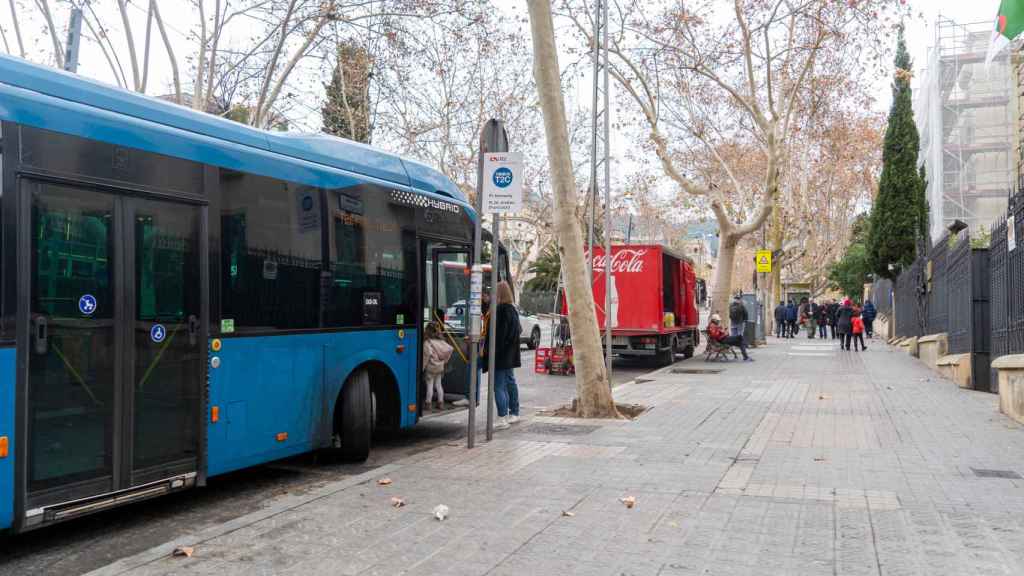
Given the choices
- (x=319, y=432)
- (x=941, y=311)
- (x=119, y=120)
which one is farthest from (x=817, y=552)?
(x=941, y=311)

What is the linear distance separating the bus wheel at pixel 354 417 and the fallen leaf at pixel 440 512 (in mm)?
1841

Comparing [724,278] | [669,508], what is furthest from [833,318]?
[669,508]

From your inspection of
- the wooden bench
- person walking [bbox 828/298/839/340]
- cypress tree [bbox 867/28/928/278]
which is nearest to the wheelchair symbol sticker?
the wooden bench

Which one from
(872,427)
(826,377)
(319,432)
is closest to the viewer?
(319,432)

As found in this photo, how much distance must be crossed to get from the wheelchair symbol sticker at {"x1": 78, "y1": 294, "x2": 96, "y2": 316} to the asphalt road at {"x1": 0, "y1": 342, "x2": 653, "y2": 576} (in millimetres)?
1471

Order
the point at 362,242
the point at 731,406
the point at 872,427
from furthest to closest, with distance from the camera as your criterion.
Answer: the point at 731,406 → the point at 872,427 → the point at 362,242

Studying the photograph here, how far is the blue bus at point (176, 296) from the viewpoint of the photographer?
15.2ft

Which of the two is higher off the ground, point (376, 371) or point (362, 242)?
point (362, 242)

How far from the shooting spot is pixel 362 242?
744cm

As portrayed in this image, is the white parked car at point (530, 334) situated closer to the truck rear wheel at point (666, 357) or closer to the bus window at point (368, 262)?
the truck rear wheel at point (666, 357)

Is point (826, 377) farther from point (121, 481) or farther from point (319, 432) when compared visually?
point (121, 481)

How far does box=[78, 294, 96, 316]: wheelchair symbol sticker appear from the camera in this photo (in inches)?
193

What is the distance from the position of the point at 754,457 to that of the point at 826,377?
979cm

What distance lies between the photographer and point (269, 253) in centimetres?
637
